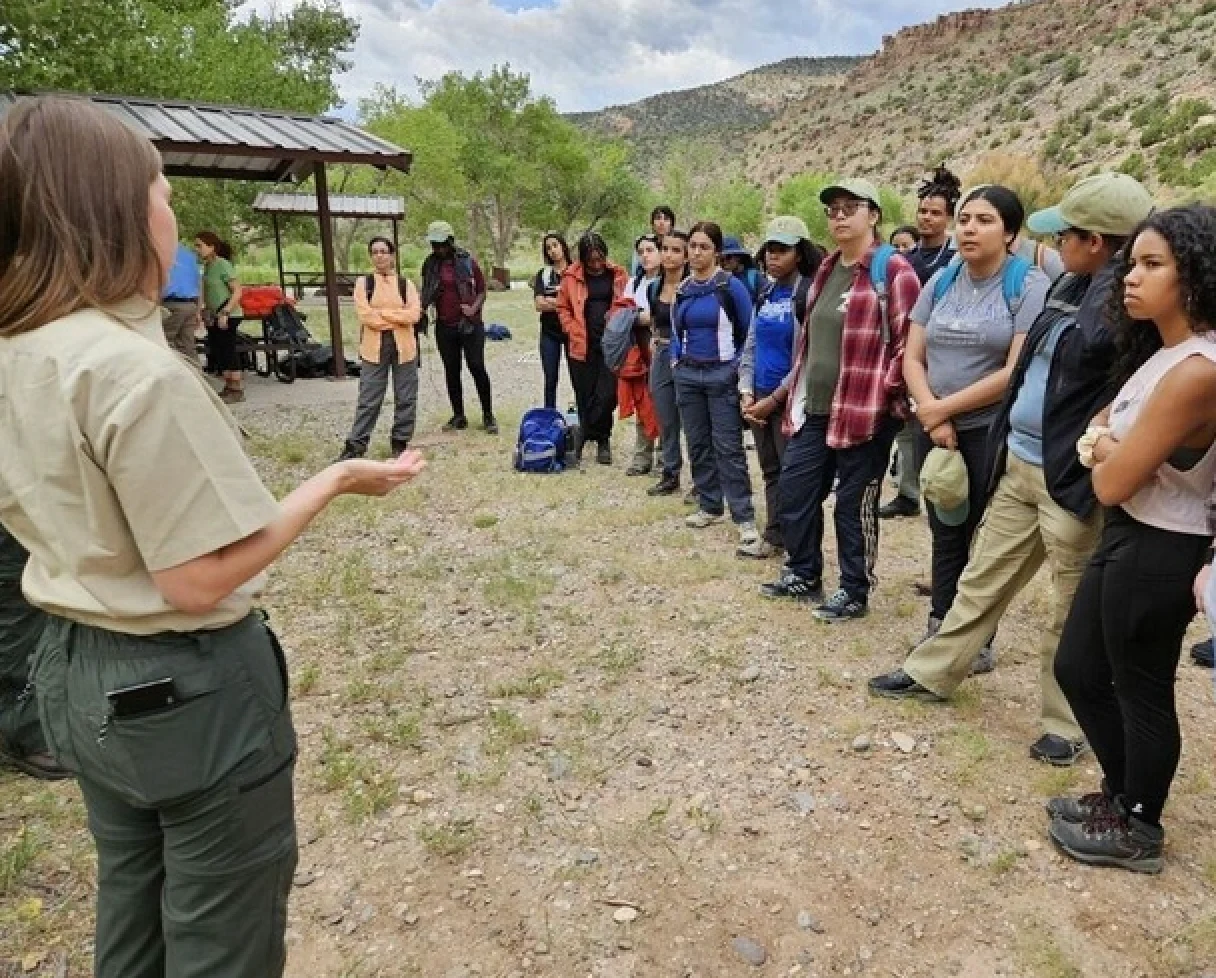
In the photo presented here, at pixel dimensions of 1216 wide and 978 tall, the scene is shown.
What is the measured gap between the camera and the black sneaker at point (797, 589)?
457 centimetres

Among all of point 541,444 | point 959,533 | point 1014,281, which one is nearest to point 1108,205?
point 1014,281

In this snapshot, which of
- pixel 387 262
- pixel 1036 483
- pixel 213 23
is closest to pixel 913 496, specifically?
pixel 1036 483

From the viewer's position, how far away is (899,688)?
357 cm

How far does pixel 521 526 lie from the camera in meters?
5.91

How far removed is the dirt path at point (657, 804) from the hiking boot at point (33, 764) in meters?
0.07

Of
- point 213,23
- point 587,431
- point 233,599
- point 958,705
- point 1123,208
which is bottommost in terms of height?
point 958,705

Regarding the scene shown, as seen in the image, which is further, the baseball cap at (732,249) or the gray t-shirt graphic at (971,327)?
the baseball cap at (732,249)

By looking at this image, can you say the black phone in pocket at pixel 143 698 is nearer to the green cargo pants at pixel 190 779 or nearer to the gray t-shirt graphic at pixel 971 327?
the green cargo pants at pixel 190 779

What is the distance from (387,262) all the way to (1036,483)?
18.3 feet

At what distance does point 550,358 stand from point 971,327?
5002mm

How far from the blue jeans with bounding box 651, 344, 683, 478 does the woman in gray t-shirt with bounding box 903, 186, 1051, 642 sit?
246cm

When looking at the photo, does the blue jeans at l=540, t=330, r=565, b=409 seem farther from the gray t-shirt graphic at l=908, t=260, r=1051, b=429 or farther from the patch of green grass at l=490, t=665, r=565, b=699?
the gray t-shirt graphic at l=908, t=260, r=1051, b=429

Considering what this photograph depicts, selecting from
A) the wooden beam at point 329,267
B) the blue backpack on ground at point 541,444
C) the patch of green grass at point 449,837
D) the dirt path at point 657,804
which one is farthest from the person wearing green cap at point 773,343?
the wooden beam at point 329,267

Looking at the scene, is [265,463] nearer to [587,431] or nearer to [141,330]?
[587,431]
